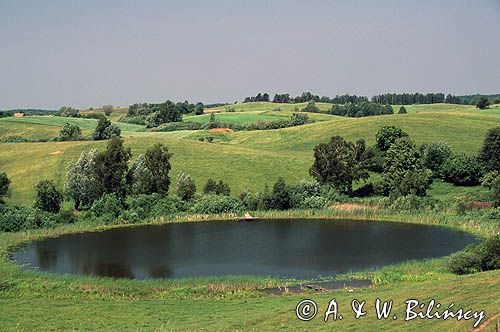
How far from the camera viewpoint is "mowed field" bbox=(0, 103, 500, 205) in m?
80.5

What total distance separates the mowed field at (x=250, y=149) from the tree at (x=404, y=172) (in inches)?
464

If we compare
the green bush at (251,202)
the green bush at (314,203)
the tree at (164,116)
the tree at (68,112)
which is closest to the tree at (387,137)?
the green bush at (314,203)

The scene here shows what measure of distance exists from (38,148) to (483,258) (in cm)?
7794

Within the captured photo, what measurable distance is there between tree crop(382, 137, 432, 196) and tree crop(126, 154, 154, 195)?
27085 mm

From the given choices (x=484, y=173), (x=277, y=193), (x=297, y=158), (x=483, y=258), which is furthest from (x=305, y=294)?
(x=297, y=158)

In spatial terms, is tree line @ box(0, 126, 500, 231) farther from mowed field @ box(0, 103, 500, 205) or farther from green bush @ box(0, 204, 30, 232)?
mowed field @ box(0, 103, 500, 205)

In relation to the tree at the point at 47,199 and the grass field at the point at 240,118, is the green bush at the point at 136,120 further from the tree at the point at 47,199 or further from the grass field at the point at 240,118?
the tree at the point at 47,199

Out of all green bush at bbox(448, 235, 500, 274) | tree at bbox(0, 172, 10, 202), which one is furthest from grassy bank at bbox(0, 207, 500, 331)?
tree at bbox(0, 172, 10, 202)

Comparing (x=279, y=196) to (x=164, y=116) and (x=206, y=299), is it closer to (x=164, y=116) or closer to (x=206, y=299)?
(x=206, y=299)

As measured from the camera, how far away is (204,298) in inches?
1314

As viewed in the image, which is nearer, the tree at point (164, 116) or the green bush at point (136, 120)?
the tree at point (164, 116)

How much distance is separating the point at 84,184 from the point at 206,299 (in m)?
39.7

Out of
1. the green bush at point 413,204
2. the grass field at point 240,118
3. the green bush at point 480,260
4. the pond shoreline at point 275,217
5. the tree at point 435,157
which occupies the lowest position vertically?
the pond shoreline at point 275,217

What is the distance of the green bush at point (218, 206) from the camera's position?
211ft
